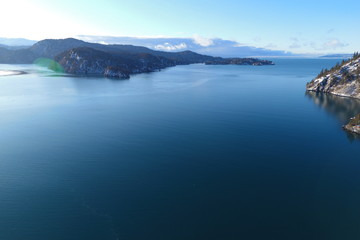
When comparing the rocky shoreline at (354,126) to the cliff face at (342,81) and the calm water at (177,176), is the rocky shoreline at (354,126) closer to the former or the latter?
the calm water at (177,176)

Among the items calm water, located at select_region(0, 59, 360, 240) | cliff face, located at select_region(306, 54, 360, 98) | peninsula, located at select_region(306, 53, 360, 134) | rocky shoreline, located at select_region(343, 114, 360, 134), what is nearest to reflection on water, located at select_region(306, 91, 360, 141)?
rocky shoreline, located at select_region(343, 114, 360, 134)

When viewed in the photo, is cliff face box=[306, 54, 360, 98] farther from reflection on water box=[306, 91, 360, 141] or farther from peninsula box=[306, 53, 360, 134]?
reflection on water box=[306, 91, 360, 141]

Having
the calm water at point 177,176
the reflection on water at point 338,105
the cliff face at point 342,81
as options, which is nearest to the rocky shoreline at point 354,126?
the reflection on water at point 338,105

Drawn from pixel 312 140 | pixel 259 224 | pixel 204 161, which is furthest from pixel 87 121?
pixel 312 140

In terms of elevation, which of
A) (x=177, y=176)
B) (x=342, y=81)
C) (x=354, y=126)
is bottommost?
(x=177, y=176)

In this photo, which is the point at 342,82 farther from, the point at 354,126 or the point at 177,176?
the point at 177,176

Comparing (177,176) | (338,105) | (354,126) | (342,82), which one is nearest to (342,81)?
(342,82)

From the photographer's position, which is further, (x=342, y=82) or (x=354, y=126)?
(x=342, y=82)
